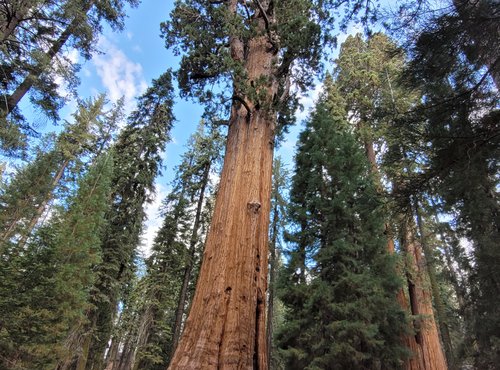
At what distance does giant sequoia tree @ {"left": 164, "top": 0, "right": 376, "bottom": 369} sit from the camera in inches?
111

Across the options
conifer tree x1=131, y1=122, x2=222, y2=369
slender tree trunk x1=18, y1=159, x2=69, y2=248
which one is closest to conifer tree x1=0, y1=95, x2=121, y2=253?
slender tree trunk x1=18, y1=159, x2=69, y2=248

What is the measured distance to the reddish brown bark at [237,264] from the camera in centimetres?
271

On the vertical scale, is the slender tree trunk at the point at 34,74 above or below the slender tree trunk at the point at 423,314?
above

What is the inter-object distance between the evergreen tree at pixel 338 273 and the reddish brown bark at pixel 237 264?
264 cm

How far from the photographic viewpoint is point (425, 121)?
490 centimetres

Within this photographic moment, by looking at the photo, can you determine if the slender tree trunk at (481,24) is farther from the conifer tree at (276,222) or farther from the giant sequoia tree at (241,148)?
the conifer tree at (276,222)

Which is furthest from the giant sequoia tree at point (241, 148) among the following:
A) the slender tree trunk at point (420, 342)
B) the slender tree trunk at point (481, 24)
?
the slender tree trunk at point (420, 342)

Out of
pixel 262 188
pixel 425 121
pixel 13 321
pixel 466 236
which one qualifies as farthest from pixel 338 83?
pixel 13 321

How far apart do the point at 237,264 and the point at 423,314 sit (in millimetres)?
8019

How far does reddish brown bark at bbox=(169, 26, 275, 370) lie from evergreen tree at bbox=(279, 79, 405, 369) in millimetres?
2642

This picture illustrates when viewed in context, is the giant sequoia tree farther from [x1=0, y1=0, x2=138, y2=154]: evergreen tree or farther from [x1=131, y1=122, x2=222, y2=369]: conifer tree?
[x1=131, y1=122, x2=222, y2=369]: conifer tree

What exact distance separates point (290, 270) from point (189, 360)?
6742mm

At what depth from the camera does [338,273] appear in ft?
27.6

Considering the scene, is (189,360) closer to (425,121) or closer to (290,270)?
(425,121)
